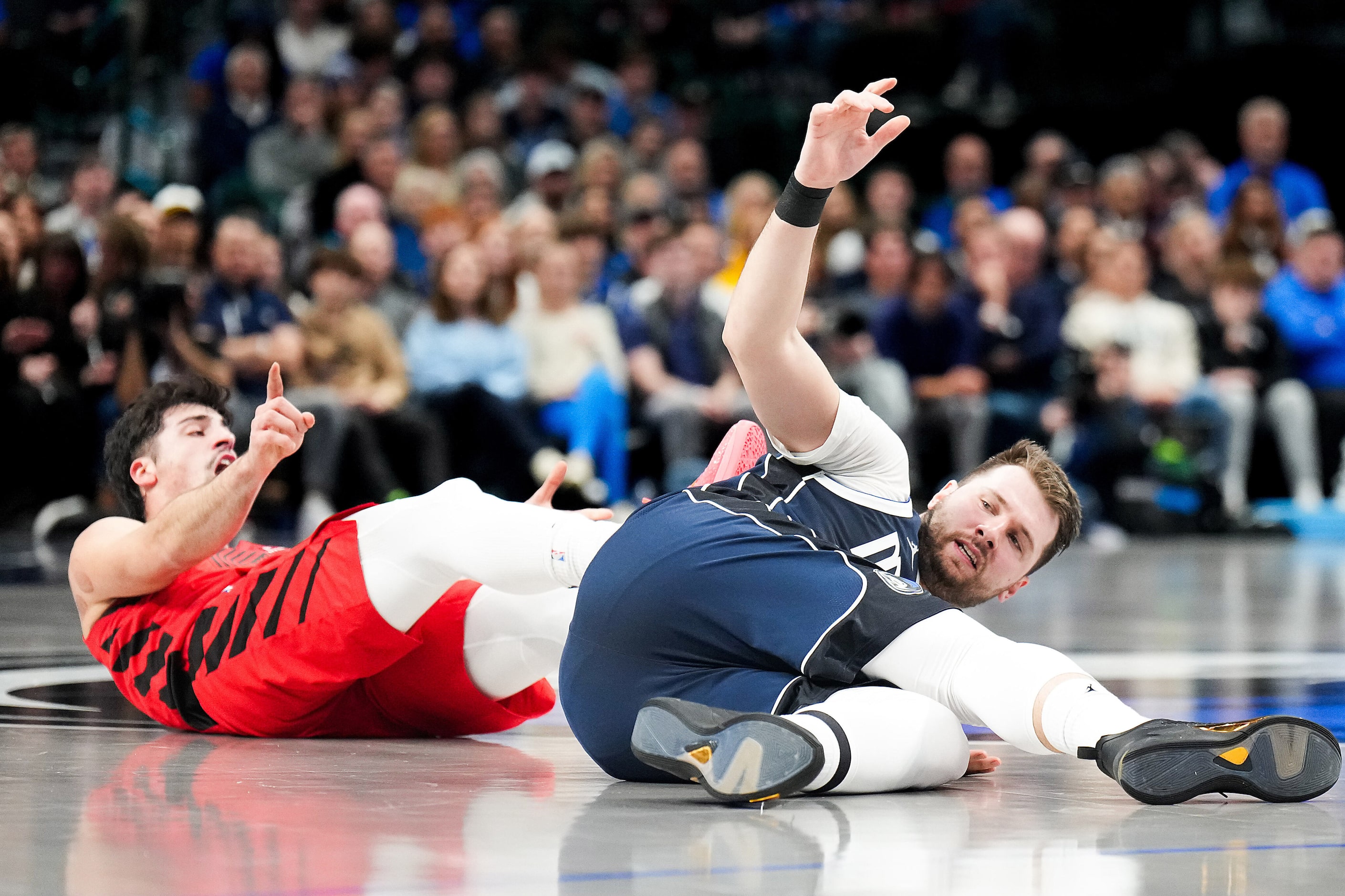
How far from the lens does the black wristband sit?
287 centimetres

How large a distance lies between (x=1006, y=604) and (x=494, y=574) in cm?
376

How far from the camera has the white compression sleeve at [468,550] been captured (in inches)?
129

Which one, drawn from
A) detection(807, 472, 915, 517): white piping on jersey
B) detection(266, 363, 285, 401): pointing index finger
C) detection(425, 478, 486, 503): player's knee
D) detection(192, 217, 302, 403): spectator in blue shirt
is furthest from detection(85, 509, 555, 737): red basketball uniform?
detection(192, 217, 302, 403): spectator in blue shirt

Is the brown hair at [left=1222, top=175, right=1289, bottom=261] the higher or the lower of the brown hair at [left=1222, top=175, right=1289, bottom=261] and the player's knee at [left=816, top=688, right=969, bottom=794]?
the higher

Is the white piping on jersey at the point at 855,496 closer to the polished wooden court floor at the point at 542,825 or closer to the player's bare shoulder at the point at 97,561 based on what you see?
the polished wooden court floor at the point at 542,825

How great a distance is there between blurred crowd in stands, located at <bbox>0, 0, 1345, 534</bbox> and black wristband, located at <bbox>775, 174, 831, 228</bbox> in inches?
236

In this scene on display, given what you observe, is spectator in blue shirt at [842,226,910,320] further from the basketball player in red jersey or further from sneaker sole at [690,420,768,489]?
sneaker sole at [690,420,768,489]

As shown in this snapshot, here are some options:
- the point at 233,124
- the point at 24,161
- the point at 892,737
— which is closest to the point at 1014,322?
the point at 233,124

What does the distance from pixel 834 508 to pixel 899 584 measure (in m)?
0.23

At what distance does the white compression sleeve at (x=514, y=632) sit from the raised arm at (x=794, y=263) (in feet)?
2.63

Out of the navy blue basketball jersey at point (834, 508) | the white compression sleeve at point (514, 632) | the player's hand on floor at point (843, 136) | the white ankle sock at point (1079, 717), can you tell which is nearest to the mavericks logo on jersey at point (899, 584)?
the navy blue basketball jersey at point (834, 508)

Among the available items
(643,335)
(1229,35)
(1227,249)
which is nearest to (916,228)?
(1227,249)

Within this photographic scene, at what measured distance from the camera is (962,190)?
12.6 meters

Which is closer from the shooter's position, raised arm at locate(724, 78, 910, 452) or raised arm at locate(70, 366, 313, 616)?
raised arm at locate(724, 78, 910, 452)
